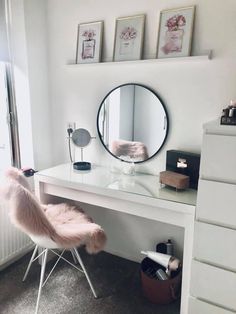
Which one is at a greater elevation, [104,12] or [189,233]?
[104,12]

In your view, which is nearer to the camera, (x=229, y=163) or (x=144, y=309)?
(x=229, y=163)

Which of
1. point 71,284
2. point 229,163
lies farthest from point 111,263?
point 229,163

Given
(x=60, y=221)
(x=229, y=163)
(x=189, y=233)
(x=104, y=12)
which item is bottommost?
(x=60, y=221)

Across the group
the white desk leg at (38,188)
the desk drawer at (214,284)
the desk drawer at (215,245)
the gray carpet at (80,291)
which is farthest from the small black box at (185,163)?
the white desk leg at (38,188)

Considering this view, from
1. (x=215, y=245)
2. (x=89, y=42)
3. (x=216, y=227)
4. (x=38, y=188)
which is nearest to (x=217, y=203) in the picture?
(x=216, y=227)

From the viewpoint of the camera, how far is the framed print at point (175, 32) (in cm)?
172

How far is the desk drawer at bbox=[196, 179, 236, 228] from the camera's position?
1329mm

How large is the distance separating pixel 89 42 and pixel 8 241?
1.68m

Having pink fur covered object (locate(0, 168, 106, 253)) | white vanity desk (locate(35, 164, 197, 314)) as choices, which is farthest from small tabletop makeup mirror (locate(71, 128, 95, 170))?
pink fur covered object (locate(0, 168, 106, 253))

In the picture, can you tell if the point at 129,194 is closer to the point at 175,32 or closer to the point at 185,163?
the point at 185,163

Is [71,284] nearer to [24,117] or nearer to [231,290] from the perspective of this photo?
[231,290]

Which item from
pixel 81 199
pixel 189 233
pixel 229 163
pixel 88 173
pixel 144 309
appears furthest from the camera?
pixel 88 173

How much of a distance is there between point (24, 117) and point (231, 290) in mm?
1932

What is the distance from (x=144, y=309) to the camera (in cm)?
177
